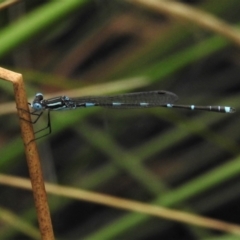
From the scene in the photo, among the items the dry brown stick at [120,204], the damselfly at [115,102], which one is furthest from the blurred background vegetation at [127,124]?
the dry brown stick at [120,204]

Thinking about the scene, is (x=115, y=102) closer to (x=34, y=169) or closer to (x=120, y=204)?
(x=120, y=204)

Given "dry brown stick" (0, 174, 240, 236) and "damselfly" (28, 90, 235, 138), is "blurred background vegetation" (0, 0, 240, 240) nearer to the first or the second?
"damselfly" (28, 90, 235, 138)

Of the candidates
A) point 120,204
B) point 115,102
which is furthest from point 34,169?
point 115,102

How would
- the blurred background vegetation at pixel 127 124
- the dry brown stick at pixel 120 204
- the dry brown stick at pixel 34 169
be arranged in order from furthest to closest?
1. the blurred background vegetation at pixel 127 124
2. the dry brown stick at pixel 120 204
3. the dry brown stick at pixel 34 169

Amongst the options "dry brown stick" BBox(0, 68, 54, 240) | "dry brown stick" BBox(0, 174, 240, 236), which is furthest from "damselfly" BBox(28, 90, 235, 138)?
"dry brown stick" BBox(0, 68, 54, 240)

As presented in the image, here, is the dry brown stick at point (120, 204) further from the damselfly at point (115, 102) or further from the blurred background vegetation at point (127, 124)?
the blurred background vegetation at point (127, 124)

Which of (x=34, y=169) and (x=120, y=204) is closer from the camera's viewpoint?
(x=34, y=169)

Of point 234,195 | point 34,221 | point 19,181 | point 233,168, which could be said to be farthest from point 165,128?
point 19,181

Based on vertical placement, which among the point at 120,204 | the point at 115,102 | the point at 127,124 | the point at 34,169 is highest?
the point at 127,124
